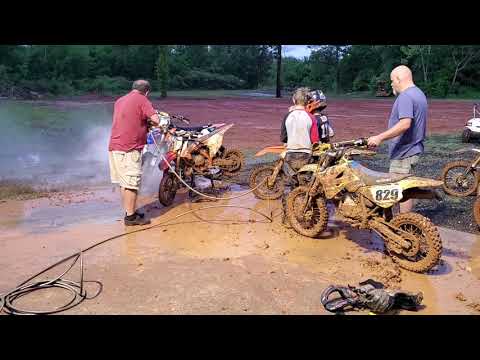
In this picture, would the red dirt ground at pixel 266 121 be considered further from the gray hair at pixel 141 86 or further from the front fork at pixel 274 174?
the gray hair at pixel 141 86

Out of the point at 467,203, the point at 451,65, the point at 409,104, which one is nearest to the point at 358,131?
the point at 467,203

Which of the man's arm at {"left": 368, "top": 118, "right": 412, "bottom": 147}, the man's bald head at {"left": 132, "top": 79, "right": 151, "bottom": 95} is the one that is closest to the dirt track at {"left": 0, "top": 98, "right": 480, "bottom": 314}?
the man's arm at {"left": 368, "top": 118, "right": 412, "bottom": 147}

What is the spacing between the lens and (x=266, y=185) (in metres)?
7.18

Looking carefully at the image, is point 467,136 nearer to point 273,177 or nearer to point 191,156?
point 273,177

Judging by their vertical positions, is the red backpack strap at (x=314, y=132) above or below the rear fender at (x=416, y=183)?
above

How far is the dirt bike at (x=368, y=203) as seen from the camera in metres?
4.41

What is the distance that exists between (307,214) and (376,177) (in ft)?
3.35

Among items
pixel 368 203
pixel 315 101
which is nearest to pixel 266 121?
pixel 315 101

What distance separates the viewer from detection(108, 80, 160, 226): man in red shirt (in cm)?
577

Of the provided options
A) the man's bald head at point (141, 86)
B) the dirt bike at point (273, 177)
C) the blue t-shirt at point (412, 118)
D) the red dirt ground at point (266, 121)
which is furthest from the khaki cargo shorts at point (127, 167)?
the red dirt ground at point (266, 121)

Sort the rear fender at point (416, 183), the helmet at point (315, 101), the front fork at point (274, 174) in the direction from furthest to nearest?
the front fork at point (274, 174) < the helmet at point (315, 101) < the rear fender at point (416, 183)

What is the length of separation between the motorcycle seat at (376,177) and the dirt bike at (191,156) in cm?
299
